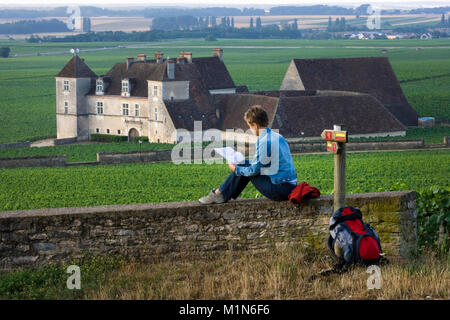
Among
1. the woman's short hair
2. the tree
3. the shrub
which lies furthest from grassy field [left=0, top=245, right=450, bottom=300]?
the tree

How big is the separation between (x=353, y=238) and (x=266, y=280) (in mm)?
1230

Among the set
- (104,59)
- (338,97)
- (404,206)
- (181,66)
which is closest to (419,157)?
(338,97)

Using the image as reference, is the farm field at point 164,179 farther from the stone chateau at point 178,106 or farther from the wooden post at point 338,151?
the wooden post at point 338,151

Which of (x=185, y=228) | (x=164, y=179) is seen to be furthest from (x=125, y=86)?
(x=185, y=228)

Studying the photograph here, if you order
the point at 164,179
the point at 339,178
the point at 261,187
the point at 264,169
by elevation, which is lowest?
the point at 164,179

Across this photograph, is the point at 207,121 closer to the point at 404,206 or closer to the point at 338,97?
the point at 338,97

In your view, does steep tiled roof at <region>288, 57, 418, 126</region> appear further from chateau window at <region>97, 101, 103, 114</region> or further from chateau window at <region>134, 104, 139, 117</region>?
chateau window at <region>97, 101, 103, 114</region>

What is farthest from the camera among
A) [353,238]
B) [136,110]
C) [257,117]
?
[136,110]

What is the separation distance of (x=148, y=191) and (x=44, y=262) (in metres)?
25.7

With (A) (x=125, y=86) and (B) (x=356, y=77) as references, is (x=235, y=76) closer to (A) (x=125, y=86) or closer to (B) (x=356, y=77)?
(B) (x=356, y=77)

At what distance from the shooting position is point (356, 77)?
7494cm

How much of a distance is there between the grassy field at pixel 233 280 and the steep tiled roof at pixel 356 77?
6048 cm

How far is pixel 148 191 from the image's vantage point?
3706 cm

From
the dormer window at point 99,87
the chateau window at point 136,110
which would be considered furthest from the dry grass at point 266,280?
the dormer window at point 99,87
